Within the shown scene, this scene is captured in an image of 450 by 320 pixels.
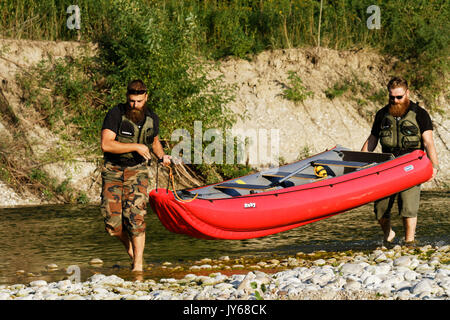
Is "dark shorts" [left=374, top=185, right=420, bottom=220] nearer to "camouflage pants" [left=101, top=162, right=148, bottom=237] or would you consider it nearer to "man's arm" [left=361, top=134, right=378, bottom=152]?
"man's arm" [left=361, top=134, right=378, bottom=152]

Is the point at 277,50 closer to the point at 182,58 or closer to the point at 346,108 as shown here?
the point at 346,108

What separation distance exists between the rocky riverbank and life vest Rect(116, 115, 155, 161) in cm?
99

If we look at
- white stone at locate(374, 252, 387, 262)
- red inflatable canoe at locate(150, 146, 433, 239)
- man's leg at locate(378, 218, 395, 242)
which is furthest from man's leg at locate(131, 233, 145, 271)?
man's leg at locate(378, 218, 395, 242)

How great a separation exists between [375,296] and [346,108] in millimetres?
8766

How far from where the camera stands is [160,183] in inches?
418

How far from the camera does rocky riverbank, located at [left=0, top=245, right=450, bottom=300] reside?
442cm

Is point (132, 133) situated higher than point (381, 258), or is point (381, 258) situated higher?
point (132, 133)

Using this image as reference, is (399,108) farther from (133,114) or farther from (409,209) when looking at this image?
(133,114)

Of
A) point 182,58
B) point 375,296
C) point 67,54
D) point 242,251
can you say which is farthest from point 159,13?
point 375,296

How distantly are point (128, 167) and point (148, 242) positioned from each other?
6.39 ft

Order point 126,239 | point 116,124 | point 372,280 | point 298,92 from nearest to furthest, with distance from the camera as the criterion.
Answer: point 372,280 → point 116,124 → point 126,239 → point 298,92

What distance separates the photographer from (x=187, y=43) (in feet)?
35.1

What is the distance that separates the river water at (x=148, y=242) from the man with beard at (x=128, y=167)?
0.53 metres

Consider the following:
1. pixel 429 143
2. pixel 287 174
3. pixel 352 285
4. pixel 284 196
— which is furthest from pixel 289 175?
pixel 352 285
